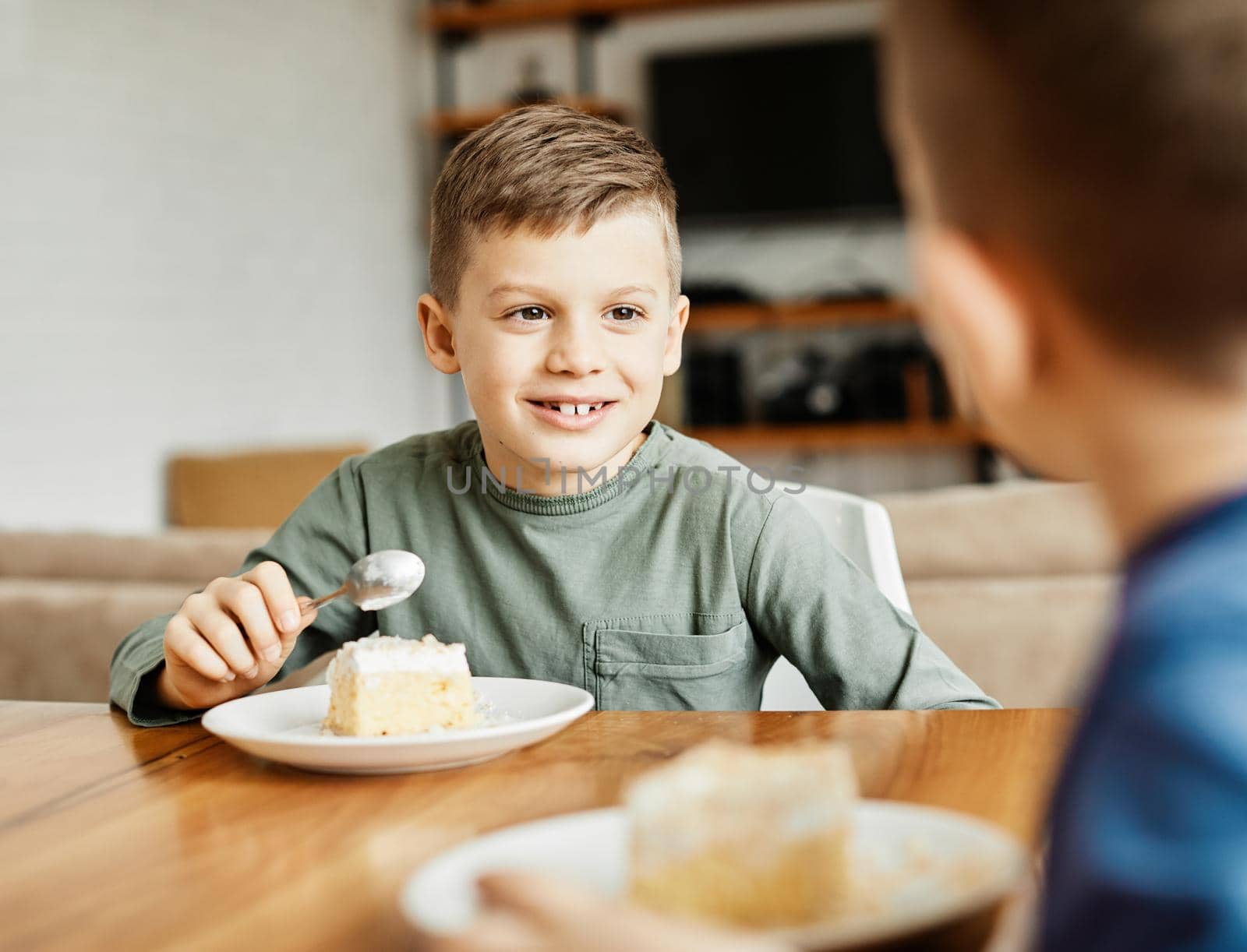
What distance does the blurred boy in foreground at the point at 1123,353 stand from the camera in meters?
0.35

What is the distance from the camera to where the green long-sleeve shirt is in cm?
111

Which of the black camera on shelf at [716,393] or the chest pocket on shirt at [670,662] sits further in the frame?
the black camera on shelf at [716,393]

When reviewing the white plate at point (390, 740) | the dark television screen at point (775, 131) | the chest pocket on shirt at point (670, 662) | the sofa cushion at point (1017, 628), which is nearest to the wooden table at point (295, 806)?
the white plate at point (390, 740)

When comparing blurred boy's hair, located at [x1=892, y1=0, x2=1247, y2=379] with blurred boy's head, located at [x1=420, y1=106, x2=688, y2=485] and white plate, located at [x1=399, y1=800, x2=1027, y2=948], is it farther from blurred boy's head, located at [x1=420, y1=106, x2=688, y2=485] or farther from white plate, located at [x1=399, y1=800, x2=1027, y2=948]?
blurred boy's head, located at [x1=420, y1=106, x2=688, y2=485]

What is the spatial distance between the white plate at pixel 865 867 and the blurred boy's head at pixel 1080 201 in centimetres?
15

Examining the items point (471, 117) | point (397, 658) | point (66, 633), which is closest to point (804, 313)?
point (471, 117)

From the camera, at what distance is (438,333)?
132 centimetres

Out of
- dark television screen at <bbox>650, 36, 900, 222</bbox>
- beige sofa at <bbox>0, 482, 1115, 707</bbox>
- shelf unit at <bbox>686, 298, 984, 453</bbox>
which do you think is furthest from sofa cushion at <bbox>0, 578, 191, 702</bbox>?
dark television screen at <bbox>650, 36, 900, 222</bbox>

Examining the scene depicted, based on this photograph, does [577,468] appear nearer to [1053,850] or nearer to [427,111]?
[1053,850]

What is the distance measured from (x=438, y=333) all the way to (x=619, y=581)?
33 cm

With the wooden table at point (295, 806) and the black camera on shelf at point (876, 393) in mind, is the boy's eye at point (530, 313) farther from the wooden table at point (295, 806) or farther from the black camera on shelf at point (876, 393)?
the black camera on shelf at point (876, 393)

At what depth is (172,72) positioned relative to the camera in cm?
383

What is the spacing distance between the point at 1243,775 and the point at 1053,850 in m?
0.07
